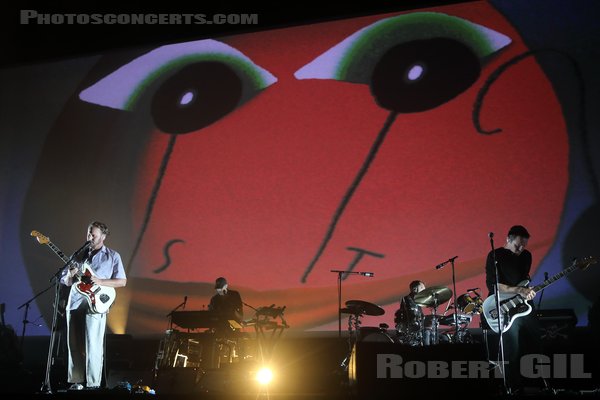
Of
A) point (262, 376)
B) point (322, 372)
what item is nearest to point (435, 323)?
point (322, 372)

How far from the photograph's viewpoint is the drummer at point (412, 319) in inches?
232

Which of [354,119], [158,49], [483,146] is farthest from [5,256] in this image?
[483,146]

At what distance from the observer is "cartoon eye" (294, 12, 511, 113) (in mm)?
Answer: 6090

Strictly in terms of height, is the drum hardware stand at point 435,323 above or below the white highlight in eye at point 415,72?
below

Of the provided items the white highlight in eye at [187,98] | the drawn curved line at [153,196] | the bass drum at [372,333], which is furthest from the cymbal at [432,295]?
the white highlight in eye at [187,98]

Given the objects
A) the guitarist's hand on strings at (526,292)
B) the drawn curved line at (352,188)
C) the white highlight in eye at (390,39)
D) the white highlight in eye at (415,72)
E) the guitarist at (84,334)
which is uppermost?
the white highlight in eye at (390,39)

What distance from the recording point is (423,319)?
19.5ft

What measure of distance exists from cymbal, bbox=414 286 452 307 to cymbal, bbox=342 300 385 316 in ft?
1.37

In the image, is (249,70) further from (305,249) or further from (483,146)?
(483,146)

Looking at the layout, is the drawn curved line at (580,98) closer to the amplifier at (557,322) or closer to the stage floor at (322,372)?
the amplifier at (557,322)

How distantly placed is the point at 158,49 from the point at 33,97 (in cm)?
189

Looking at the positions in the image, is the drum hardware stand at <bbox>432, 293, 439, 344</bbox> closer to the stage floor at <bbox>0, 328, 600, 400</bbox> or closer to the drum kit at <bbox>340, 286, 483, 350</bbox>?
the drum kit at <bbox>340, 286, 483, 350</bbox>

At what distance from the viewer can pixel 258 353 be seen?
5980mm

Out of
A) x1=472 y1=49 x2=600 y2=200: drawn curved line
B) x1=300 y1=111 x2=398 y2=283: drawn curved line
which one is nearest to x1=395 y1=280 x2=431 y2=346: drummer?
x1=300 y1=111 x2=398 y2=283: drawn curved line
